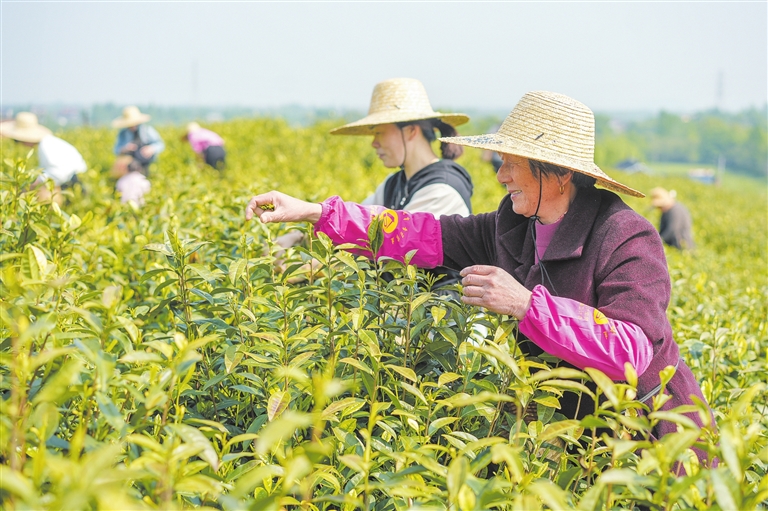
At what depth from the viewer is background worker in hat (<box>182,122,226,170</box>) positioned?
916 cm

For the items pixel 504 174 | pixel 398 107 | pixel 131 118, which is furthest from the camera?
pixel 131 118

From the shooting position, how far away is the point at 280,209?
232 centimetres

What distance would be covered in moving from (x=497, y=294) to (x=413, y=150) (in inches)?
73.3

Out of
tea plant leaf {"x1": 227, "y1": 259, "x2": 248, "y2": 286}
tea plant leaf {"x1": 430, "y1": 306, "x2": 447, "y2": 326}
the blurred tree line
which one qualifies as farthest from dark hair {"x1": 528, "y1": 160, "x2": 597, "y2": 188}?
the blurred tree line

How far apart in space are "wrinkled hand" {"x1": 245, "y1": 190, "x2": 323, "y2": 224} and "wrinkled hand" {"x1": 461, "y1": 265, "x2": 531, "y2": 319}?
74 cm

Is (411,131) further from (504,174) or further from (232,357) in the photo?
(232,357)

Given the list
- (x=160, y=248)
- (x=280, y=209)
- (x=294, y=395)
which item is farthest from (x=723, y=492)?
(x=280, y=209)

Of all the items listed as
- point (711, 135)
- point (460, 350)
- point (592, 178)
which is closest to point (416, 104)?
point (592, 178)

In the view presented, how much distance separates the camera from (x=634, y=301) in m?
1.88

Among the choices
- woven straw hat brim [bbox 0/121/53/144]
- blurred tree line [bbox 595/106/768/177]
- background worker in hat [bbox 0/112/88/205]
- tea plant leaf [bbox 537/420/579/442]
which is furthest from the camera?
blurred tree line [bbox 595/106/768/177]

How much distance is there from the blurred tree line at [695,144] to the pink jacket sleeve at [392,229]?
84.9 meters

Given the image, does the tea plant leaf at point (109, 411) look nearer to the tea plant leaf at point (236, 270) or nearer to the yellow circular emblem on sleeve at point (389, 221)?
the tea plant leaf at point (236, 270)

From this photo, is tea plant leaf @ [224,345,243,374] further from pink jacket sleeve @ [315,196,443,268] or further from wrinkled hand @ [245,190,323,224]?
pink jacket sleeve @ [315,196,443,268]

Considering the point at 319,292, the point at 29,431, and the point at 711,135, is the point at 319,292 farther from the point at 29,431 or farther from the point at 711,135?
the point at 711,135
